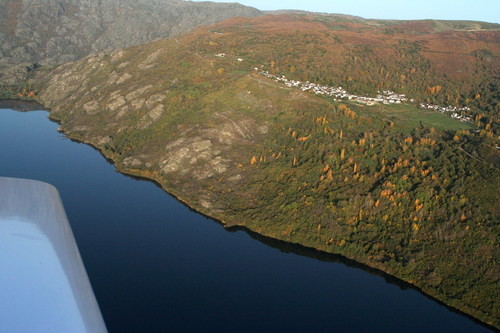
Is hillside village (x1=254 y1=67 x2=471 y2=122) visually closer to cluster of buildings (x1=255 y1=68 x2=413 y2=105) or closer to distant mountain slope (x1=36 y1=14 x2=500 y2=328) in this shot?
cluster of buildings (x1=255 y1=68 x2=413 y2=105)

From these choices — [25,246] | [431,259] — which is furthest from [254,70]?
[25,246]

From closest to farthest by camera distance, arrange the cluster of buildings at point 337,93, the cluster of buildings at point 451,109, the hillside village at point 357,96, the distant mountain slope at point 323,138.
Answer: the distant mountain slope at point 323,138
the cluster of buildings at point 451,109
the hillside village at point 357,96
the cluster of buildings at point 337,93

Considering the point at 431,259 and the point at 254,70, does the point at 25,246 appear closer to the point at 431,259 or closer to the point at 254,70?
the point at 431,259

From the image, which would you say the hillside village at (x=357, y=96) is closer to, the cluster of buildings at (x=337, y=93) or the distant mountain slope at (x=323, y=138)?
the cluster of buildings at (x=337, y=93)

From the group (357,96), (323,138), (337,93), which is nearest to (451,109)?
(357,96)

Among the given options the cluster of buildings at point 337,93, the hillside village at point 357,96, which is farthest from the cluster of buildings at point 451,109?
the cluster of buildings at point 337,93

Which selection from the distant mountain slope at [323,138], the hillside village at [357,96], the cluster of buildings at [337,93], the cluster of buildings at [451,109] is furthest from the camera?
the cluster of buildings at [337,93]
